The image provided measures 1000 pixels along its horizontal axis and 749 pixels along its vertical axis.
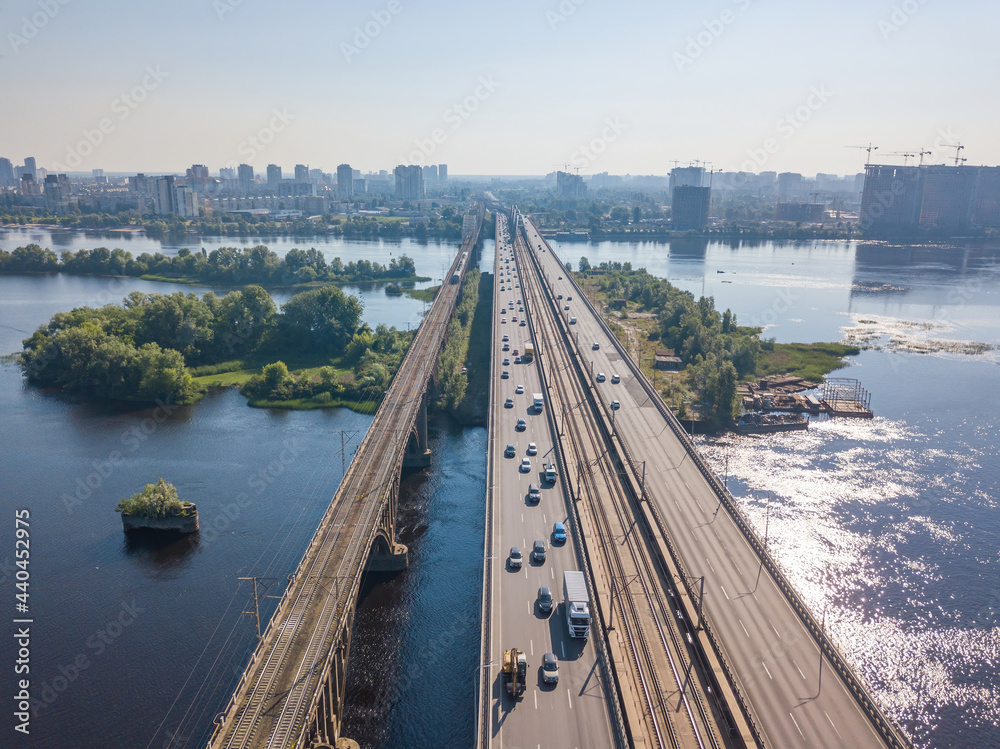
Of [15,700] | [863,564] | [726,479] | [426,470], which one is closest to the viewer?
[15,700]

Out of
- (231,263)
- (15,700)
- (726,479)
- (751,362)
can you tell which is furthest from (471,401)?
(231,263)

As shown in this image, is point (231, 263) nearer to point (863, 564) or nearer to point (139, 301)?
point (139, 301)

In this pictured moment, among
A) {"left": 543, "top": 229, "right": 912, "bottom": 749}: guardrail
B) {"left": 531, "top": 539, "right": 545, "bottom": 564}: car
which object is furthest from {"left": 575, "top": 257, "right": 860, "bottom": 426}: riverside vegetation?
{"left": 531, "top": 539, "right": 545, "bottom": 564}: car

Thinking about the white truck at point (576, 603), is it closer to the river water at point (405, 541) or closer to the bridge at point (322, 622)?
the river water at point (405, 541)

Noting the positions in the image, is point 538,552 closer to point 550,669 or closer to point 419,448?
point 550,669

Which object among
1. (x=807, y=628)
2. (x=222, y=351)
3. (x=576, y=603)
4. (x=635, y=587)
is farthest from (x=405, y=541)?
(x=222, y=351)
